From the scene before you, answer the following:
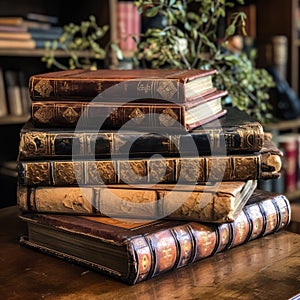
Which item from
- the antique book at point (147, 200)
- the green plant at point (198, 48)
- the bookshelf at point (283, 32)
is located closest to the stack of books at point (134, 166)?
the antique book at point (147, 200)

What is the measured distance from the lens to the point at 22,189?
38.5 inches

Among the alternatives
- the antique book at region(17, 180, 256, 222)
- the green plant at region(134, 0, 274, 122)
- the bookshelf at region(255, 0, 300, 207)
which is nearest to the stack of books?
the antique book at region(17, 180, 256, 222)

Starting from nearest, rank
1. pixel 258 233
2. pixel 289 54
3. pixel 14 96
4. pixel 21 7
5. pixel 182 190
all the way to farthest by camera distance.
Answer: pixel 182 190 < pixel 258 233 < pixel 14 96 < pixel 21 7 < pixel 289 54

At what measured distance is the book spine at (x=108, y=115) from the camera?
0.93 meters

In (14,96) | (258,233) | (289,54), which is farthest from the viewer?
(289,54)

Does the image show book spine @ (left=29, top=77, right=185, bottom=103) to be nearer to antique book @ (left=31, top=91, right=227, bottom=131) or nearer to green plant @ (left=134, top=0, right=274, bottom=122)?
antique book @ (left=31, top=91, right=227, bottom=131)

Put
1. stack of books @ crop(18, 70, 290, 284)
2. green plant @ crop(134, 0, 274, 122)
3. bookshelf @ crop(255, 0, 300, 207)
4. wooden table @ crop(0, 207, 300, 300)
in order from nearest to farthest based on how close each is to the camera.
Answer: wooden table @ crop(0, 207, 300, 300) < stack of books @ crop(18, 70, 290, 284) < green plant @ crop(134, 0, 274, 122) < bookshelf @ crop(255, 0, 300, 207)

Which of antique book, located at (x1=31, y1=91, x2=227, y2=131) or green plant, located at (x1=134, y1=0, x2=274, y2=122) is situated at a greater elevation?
green plant, located at (x1=134, y1=0, x2=274, y2=122)

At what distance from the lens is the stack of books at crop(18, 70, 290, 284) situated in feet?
2.96

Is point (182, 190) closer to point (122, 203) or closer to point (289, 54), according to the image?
point (122, 203)

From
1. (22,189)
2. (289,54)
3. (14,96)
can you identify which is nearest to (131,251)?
(22,189)

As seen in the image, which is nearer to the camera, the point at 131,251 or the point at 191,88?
the point at 131,251

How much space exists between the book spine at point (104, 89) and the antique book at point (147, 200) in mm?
147

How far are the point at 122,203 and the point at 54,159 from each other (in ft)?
0.44
